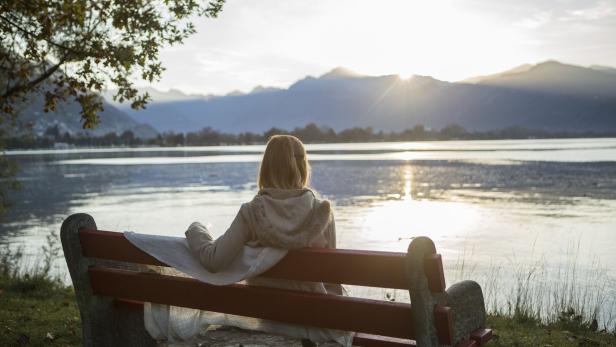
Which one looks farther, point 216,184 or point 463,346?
point 216,184

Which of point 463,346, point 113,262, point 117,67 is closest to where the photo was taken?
point 463,346

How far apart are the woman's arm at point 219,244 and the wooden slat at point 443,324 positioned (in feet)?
4.43

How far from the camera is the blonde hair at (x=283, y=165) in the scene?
4.13 metres

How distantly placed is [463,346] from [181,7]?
22.3ft

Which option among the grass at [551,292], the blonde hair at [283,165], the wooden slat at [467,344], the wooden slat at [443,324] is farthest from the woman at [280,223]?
the grass at [551,292]

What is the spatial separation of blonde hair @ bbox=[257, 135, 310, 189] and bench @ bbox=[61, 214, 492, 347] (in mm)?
496

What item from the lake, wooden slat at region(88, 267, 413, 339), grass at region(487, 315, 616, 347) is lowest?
the lake

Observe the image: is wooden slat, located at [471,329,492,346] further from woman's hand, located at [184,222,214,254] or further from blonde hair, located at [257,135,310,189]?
woman's hand, located at [184,222,214,254]

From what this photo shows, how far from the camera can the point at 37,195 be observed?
35062mm

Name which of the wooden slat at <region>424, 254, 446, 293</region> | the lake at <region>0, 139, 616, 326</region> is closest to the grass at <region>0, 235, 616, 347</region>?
the lake at <region>0, 139, 616, 326</region>

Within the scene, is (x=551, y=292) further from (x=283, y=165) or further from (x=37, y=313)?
(x=283, y=165)

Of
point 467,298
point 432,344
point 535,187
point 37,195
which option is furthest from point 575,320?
point 37,195

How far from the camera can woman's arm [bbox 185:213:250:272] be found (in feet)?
13.5

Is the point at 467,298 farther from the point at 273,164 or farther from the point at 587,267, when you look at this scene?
the point at 587,267
